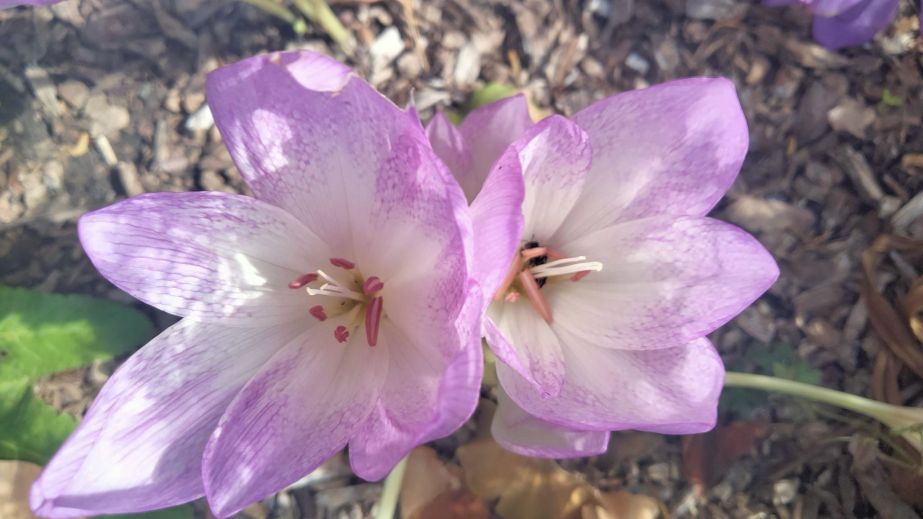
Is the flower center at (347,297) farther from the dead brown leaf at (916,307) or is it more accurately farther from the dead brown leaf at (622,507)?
the dead brown leaf at (916,307)

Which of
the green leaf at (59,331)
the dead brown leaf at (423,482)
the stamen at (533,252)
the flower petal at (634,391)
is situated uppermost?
the stamen at (533,252)

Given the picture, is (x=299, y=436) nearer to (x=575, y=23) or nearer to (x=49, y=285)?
(x=49, y=285)

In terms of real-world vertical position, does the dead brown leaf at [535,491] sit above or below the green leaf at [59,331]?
below

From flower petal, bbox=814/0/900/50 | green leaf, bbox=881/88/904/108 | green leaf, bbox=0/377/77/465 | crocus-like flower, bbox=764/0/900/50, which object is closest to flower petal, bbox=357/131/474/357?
green leaf, bbox=0/377/77/465

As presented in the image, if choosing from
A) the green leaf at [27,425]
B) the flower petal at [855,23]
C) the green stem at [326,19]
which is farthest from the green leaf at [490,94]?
the green leaf at [27,425]

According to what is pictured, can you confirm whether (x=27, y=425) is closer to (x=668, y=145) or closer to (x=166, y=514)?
(x=166, y=514)

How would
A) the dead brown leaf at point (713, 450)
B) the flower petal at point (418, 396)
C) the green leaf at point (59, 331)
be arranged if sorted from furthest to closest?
the dead brown leaf at point (713, 450)
the green leaf at point (59, 331)
the flower petal at point (418, 396)
